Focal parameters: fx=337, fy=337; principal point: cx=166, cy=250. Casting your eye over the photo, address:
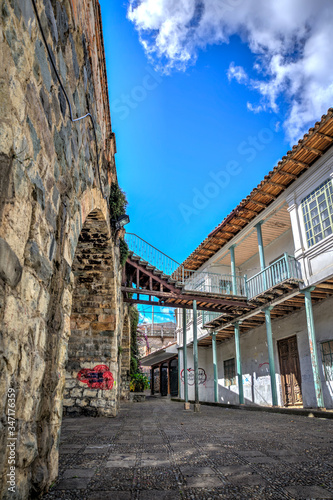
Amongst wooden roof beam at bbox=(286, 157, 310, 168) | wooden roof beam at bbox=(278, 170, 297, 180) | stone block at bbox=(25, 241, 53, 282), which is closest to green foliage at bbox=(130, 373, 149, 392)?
wooden roof beam at bbox=(278, 170, 297, 180)

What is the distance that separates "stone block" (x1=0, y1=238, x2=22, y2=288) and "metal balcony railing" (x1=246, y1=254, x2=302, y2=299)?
8.29 metres

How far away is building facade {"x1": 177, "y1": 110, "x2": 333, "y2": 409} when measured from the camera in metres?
8.74

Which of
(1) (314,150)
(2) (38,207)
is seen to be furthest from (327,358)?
(2) (38,207)

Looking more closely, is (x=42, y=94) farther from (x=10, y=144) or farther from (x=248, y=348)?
(x=248, y=348)

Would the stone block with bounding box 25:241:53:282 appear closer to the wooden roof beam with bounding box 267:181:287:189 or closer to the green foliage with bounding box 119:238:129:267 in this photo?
the green foliage with bounding box 119:238:129:267

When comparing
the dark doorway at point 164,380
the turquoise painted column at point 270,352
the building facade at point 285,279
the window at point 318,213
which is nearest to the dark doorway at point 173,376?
the dark doorway at point 164,380

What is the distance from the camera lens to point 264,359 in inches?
491

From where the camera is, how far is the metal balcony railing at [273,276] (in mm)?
9383

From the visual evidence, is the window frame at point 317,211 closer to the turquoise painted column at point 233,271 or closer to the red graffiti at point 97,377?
the turquoise painted column at point 233,271

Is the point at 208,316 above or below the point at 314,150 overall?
below

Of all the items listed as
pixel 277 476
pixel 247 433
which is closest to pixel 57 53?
pixel 277 476

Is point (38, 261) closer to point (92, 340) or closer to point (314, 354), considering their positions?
point (92, 340)

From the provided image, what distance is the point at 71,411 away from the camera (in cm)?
701

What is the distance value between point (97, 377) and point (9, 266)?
638 cm
